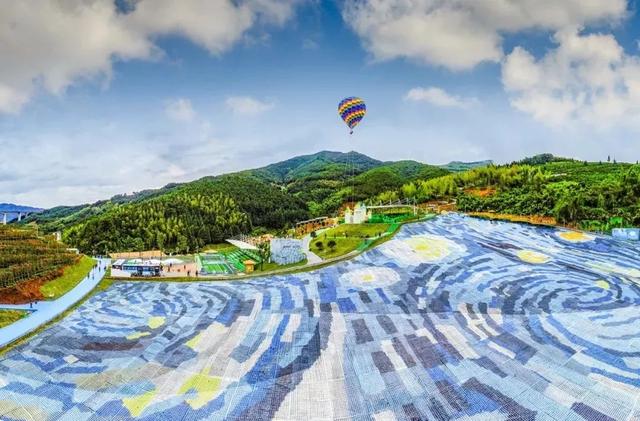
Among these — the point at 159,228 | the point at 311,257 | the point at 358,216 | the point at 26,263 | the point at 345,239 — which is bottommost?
the point at 311,257

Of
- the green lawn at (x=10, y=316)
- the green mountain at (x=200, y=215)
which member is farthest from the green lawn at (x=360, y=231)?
the green lawn at (x=10, y=316)

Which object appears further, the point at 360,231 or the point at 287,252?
the point at 360,231

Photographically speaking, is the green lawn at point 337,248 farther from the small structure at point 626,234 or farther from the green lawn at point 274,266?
the small structure at point 626,234

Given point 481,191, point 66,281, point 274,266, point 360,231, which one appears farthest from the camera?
point 481,191

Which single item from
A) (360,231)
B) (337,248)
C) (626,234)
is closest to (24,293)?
(337,248)

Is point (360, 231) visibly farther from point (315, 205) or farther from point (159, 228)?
point (315, 205)

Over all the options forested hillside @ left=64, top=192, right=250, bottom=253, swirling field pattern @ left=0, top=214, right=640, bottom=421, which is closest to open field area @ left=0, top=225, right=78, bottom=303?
swirling field pattern @ left=0, top=214, right=640, bottom=421
